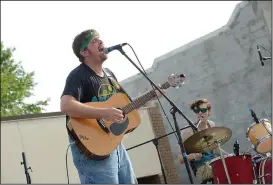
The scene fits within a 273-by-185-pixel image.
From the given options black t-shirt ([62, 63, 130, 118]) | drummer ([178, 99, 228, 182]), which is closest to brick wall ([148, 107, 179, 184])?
drummer ([178, 99, 228, 182])

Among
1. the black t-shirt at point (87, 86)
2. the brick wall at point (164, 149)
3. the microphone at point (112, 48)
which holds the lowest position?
the brick wall at point (164, 149)

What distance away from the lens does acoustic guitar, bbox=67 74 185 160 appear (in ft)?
9.58

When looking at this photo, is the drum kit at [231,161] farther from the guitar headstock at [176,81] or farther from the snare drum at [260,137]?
the guitar headstock at [176,81]

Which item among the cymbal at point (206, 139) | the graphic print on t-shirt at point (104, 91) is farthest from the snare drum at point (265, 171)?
the graphic print on t-shirt at point (104, 91)

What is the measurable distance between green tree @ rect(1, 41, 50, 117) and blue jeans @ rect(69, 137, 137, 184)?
14.7m

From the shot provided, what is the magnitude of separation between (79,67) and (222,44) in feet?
21.8

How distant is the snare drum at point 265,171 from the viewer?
418cm

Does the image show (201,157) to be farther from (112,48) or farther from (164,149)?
(164,149)

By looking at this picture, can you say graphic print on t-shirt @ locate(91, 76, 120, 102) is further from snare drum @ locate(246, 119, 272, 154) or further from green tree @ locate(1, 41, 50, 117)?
green tree @ locate(1, 41, 50, 117)

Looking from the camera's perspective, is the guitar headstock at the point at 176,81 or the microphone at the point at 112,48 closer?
the microphone at the point at 112,48

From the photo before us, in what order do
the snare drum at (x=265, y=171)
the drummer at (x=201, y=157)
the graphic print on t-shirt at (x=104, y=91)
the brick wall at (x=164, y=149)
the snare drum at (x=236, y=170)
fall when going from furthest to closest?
the brick wall at (x=164, y=149)
the drummer at (x=201, y=157)
the snare drum at (x=265, y=171)
the snare drum at (x=236, y=170)
the graphic print on t-shirt at (x=104, y=91)

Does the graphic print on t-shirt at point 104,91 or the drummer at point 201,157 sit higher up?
the graphic print on t-shirt at point 104,91

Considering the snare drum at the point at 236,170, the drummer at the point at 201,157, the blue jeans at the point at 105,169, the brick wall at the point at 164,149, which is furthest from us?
the brick wall at the point at 164,149

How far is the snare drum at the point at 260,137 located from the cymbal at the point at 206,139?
0.54 metres
